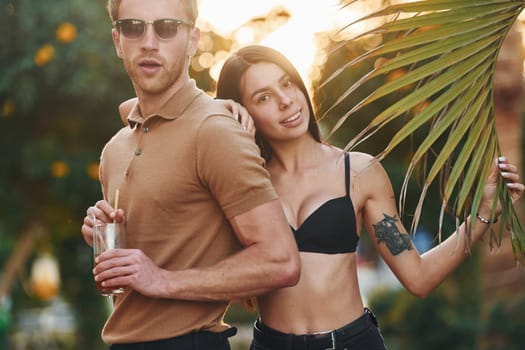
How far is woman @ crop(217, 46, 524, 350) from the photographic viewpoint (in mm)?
3553

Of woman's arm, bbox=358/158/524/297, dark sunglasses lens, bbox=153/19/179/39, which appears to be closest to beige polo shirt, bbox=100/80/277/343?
dark sunglasses lens, bbox=153/19/179/39

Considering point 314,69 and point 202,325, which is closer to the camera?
point 202,325

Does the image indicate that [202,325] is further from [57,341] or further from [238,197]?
[57,341]

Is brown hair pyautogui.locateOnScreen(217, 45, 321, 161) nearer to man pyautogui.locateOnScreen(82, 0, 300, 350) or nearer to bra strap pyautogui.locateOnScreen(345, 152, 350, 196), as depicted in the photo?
bra strap pyautogui.locateOnScreen(345, 152, 350, 196)

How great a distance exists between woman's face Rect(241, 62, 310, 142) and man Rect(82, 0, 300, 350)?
1.49ft

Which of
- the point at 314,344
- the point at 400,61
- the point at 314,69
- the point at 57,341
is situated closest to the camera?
the point at 400,61

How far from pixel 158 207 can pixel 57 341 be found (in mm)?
Answer: 18082

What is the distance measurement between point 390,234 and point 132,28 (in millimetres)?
1255

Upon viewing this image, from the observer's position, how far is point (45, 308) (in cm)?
3219

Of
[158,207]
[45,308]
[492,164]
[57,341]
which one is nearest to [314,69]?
[492,164]

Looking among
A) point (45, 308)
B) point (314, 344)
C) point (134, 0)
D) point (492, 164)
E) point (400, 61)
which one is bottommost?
point (45, 308)

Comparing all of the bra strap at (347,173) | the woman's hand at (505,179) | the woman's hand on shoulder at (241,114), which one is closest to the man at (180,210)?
the woman's hand on shoulder at (241,114)

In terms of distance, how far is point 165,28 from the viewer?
3.17 meters

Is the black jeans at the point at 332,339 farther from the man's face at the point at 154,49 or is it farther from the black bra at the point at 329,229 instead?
the man's face at the point at 154,49
